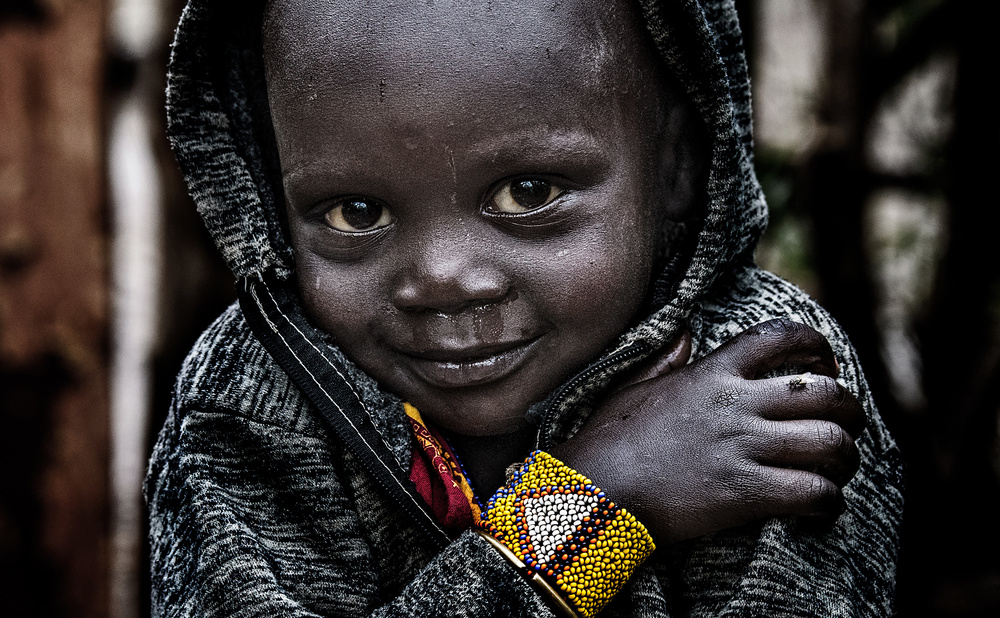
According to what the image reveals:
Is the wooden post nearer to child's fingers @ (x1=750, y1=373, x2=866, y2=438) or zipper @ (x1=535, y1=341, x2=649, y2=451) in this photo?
zipper @ (x1=535, y1=341, x2=649, y2=451)

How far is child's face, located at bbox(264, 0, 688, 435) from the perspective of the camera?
3.99 ft

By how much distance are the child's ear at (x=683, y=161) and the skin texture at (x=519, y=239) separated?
0.19 ft

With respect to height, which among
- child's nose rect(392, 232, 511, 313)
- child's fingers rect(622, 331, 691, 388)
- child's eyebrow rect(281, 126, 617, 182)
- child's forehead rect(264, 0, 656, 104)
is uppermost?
child's forehead rect(264, 0, 656, 104)

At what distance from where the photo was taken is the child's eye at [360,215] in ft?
4.27

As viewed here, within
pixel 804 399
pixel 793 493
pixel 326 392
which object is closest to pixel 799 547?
pixel 793 493

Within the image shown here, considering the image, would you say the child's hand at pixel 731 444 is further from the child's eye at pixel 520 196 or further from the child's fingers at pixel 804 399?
the child's eye at pixel 520 196

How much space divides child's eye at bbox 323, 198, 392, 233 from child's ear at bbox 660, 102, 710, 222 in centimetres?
44

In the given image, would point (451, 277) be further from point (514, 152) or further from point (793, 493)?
point (793, 493)

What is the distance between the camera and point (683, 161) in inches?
57.3

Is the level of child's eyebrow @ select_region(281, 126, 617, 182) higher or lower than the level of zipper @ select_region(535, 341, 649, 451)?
higher

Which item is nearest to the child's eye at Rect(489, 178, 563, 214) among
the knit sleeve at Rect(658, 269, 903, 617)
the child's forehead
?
the child's forehead

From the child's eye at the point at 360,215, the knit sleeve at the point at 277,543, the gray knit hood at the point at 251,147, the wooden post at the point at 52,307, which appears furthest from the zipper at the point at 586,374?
the wooden post at the point at 52,307

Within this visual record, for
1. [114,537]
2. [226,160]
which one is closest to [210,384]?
[226,160]

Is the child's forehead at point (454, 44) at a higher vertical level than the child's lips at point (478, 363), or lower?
higher
